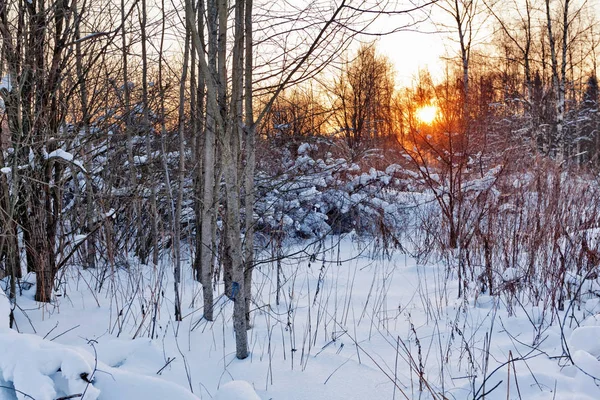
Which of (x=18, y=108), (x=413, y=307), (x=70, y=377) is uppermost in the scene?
(x=18, y=108)

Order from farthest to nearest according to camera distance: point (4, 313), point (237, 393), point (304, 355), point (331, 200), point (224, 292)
→ point (331, 200) < point (224, 292) < point (304, 355) < point (4, 313) < point (237, 393)

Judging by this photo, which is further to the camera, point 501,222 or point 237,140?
point 501,222

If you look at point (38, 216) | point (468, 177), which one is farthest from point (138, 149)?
point (468, 177)

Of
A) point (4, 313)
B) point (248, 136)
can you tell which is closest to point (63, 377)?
point (4, 313)

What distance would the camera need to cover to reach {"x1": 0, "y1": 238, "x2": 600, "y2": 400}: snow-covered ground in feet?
4.90

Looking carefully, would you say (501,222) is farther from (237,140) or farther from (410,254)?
(237,140)

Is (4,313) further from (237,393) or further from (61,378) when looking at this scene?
(237,393)

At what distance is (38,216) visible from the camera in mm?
2941

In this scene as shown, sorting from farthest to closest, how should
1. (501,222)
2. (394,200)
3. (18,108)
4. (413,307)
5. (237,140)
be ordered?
(394,200), (501,222), (413,307), (18,108), (237,140)

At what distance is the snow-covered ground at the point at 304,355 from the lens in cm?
149

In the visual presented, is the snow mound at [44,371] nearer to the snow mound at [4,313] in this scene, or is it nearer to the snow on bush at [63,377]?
the snow on bush at [63,377]

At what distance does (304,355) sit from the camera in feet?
7.68

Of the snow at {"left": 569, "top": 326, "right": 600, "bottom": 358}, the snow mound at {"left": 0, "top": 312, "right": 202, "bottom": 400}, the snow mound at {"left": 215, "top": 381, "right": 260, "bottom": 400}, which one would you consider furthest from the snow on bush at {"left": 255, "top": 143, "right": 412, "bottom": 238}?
the snow mound at {"left": 0, "top": 312, "right": 202, "bottom": 400}

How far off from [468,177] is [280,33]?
6031 millimetres
